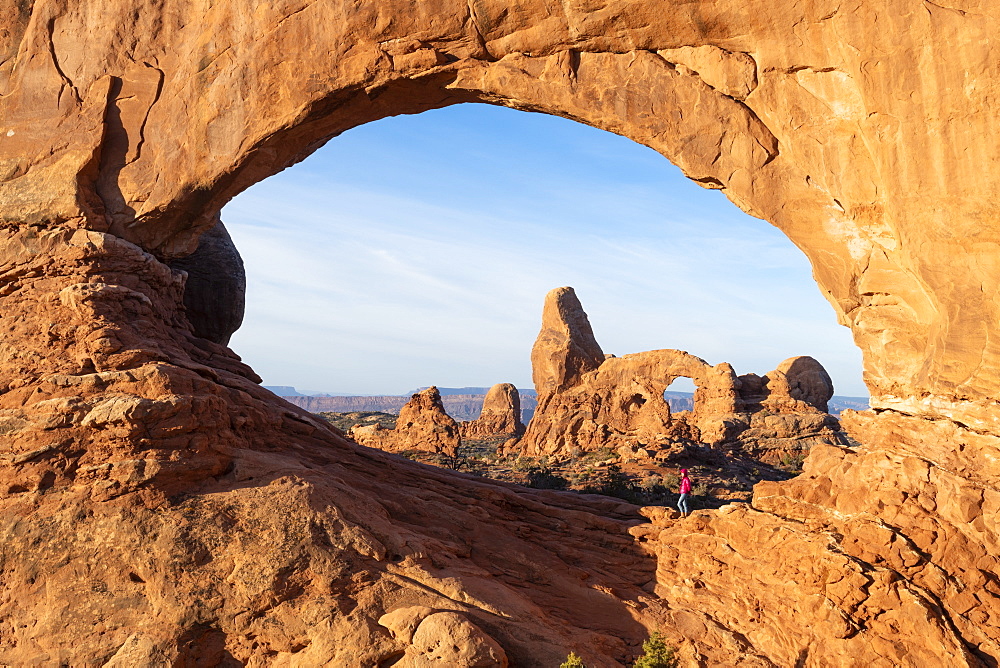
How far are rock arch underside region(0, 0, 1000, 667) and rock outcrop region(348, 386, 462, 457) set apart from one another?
13412mm

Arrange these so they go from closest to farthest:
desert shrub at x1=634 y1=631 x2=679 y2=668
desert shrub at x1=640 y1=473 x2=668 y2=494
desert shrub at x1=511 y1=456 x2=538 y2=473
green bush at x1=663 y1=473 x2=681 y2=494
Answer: desert shrub at x1=634 y1=631 x2=679 y2=668
desert shrub at x1=640 y1=473 x2=668 y2=494
green bush at x1=663 y1=473 x2=681 y2=494
desert shrub at x1=511 y1=456 x2=538 y2=473

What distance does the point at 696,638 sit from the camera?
332 inches

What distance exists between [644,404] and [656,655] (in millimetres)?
27758

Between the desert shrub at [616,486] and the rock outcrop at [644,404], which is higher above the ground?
the rock outcrop at [644,404]

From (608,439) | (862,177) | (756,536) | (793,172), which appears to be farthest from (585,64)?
(608,439)

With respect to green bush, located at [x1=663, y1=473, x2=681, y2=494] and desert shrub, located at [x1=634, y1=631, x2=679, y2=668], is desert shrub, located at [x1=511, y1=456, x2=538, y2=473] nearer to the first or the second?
green bush, located at [x1=663, y1=473, x2=681, y2=494]

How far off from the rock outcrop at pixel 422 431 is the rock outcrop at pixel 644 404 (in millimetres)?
10377

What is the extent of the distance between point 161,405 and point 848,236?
355 inches

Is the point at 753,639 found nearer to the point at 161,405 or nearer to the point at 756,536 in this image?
the point at 756,536

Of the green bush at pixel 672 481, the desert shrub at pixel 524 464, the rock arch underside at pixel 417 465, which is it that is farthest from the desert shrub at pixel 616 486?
the rock arch underside at pixel 417 465

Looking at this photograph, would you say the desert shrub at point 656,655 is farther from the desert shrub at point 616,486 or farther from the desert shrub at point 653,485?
the desert shrub at point 653,485

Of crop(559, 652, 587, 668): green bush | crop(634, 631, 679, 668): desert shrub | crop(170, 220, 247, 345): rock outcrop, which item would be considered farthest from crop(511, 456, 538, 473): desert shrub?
crop(559, 652, 587, 668): green bush

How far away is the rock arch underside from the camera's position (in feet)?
24.2

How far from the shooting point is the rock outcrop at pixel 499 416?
168ft
